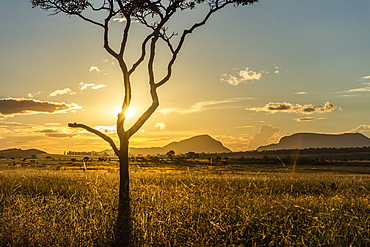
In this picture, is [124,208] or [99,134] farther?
[99,134]

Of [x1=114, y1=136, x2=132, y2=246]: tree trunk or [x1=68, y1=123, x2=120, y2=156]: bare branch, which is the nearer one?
[x1=114, y1=136, x2=132, y2=246]: tree trunk

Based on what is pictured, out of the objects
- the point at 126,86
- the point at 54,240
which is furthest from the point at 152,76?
the point at 54,240

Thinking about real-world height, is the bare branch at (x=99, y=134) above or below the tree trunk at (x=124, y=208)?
above

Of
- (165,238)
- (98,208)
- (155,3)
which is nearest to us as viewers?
(165,238)

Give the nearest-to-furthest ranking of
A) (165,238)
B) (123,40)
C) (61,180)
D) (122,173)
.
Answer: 1. (165,238)
2. (122,173)
3. (123,40)
4. (61,180)

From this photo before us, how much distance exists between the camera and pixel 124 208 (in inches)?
544

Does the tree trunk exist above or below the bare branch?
below

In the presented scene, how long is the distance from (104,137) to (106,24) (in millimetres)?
4832

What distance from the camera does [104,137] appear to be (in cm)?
1619

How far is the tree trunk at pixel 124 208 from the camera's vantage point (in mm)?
9160

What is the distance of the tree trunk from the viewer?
9160mm

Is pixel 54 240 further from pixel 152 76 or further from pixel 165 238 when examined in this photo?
pixel 152 76

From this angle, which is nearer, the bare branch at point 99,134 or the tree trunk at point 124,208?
the tree trunk at point 124,208

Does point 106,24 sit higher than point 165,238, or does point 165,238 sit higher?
point 106,24
